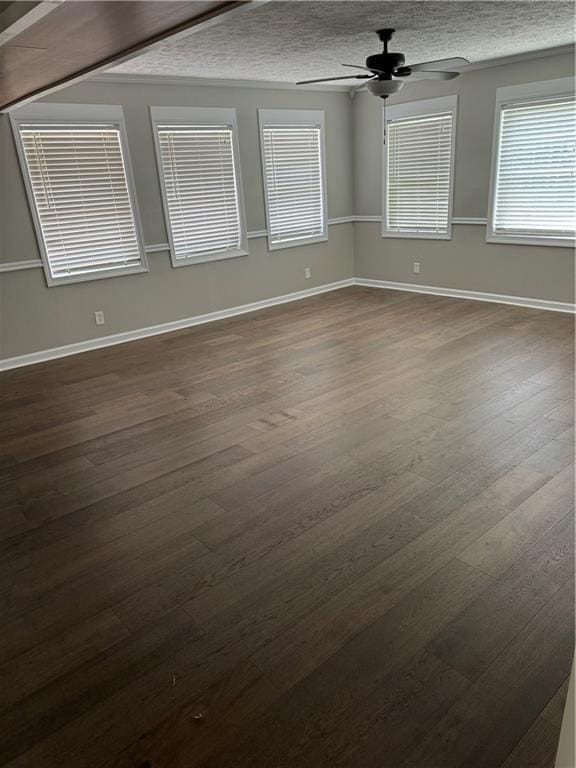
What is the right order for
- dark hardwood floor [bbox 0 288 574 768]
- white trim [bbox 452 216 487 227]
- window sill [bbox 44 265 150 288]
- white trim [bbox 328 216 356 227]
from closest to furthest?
1. dark hardwood floor [bbox 0 288 574 768]
2. window sill [bbox 44 265 150 288]
3. white trim [bbox 452 216 487 227]
4. white trim [bbox 328 216 356 227]

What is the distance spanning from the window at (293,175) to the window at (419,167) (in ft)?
2.95

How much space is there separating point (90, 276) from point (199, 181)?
1626 mm

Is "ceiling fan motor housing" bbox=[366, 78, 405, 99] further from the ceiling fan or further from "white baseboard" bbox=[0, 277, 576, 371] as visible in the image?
"white baseboard" bbox=[0, 277, 576, 371]

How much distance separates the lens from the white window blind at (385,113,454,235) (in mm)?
6074

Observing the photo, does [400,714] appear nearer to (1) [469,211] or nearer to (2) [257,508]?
(2) [257,508]

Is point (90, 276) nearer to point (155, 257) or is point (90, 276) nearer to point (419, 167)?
point (155, 257)

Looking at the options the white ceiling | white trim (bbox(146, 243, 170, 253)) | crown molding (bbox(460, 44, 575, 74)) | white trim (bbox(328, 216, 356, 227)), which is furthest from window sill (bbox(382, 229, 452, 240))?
white trim (bbox(146, 243, 170, 253))

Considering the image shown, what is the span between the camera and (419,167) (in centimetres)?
635

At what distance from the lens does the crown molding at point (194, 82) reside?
→ 472 cm

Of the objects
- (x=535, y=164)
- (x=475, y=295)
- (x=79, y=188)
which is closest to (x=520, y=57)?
(x=535, y=164)

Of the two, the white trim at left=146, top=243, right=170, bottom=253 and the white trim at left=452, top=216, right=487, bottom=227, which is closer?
the white trim at left=146, top=243, right=170, bottom=253

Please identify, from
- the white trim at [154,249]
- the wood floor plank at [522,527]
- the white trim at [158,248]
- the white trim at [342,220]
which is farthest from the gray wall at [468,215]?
the wood floor plank at [522,527]

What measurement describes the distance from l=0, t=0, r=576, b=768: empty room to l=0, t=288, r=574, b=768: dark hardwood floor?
0.04 ft

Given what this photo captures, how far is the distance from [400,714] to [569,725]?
715 millimetres
